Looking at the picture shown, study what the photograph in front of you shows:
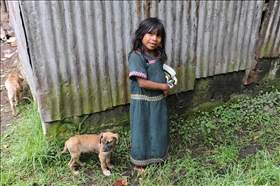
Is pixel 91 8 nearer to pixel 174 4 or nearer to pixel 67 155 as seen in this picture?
pixel 174 4

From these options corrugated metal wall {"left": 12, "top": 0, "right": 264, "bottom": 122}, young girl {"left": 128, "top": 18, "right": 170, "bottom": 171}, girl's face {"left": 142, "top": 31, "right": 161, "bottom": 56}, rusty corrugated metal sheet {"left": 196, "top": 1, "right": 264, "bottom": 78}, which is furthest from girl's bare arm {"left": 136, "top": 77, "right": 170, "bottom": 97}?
rusty corrugated metal sheet {"left": 196, "top": 1, "right": 264, "bottom": 78}

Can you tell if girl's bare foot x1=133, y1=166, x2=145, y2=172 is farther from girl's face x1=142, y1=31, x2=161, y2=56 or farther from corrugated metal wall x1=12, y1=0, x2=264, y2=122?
girl's face x1=142, y1=31, x2=161, y2=56

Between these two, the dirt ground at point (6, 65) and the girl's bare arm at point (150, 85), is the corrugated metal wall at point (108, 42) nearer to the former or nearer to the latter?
the girl's bare arm at point (150, 85)

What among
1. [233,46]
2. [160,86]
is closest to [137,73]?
[160,86]

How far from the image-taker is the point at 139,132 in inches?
130

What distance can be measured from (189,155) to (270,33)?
2.56m

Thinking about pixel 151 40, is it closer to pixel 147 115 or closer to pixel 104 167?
pixel 147 115

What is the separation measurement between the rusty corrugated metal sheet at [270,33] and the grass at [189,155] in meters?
0.88

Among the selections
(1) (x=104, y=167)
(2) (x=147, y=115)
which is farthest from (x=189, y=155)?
(1) (x=104, y=167)

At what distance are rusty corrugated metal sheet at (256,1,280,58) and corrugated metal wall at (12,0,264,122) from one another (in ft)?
0.66

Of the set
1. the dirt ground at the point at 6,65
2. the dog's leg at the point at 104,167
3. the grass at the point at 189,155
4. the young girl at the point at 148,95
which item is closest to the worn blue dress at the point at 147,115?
the young girl at the point at 148,95

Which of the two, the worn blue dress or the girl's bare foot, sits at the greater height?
the worn blue dress

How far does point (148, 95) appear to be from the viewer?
317cm

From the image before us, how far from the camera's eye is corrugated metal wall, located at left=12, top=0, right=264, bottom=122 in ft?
10.6
